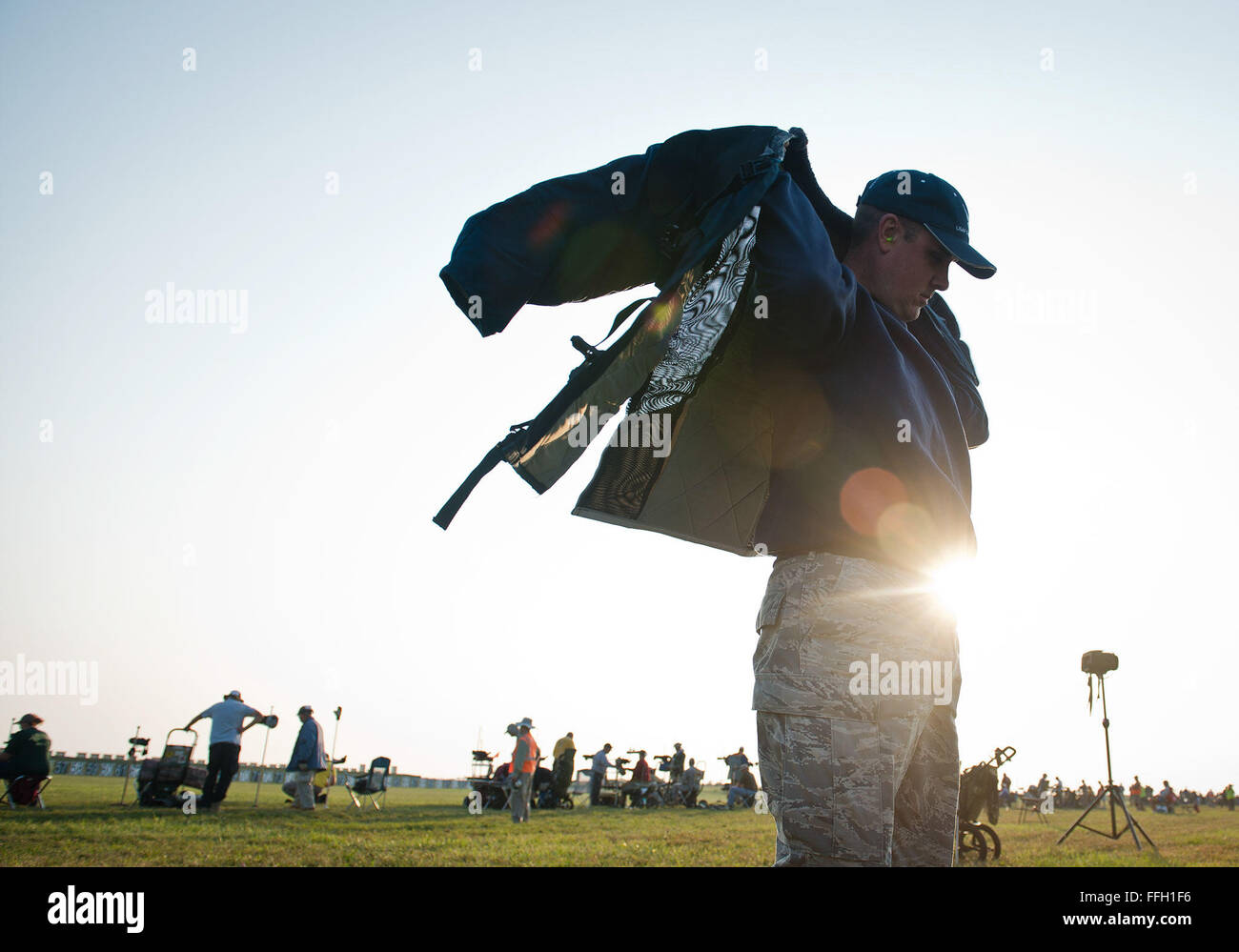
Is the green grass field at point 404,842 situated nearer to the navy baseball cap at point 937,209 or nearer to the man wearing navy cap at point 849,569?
the man wearing navy cap at point 849,569

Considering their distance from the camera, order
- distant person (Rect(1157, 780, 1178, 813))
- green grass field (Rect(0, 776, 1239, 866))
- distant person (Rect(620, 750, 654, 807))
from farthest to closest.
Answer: distant person (Rect(1157, 780, 1178, 813)) < distant person (Rect(620, 750, 654, 807)) < green grass field (Rect(0, 776, 1239, 866))

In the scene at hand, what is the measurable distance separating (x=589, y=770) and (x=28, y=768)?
15398 millimetres

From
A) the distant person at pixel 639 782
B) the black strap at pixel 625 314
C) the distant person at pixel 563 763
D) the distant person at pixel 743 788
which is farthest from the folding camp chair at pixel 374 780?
the black strap at pixel 625 314

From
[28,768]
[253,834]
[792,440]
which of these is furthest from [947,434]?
[28,768]

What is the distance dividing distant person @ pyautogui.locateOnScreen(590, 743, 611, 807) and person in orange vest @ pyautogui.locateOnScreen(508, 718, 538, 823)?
23.0ft

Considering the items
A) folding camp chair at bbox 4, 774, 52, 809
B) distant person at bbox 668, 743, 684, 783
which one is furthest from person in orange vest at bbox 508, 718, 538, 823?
distant person at bbox 668, 743, 684, 783

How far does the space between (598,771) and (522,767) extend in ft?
27.2

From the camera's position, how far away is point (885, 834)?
1.90m

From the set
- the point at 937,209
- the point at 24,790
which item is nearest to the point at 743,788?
the point at 24,790

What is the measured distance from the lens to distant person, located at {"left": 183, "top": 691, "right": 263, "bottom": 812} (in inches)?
606

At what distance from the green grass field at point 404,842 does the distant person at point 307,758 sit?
61 cm

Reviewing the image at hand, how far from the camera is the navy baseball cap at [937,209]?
2.67 m

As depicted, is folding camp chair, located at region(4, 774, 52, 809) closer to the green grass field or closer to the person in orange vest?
the green grass field
